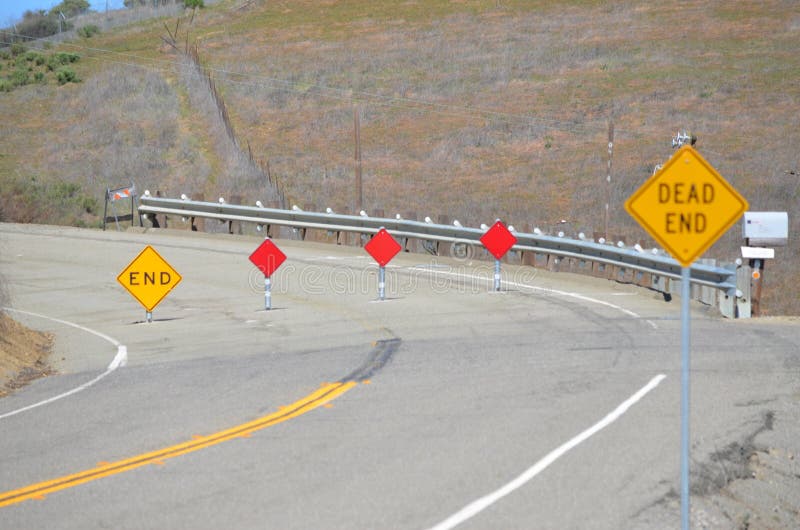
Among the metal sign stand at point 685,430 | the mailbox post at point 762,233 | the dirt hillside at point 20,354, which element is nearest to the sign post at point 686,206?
the metal sign stand at point 685,430

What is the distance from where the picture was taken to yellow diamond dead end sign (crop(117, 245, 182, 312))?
64.7 feet

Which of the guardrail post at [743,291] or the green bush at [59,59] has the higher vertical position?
the green bush at [59,59]

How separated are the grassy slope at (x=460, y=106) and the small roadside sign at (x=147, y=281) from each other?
1736cm

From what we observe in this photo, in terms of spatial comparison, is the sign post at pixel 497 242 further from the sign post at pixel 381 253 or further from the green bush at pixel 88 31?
the green bush at pixel 88 31

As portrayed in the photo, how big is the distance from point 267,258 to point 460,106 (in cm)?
4416

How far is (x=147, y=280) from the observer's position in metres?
19.8

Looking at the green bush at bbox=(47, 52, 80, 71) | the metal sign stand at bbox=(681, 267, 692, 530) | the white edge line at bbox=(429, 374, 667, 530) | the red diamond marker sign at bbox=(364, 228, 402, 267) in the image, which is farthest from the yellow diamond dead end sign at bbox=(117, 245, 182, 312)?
the green bush at bbox=(47, 52, 80, 71)

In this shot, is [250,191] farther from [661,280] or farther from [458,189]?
[661,280]

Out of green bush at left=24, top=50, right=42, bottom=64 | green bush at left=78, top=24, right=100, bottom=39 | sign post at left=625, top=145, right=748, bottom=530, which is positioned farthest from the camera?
green bush at left=78, top=24, right=100, bottom=39

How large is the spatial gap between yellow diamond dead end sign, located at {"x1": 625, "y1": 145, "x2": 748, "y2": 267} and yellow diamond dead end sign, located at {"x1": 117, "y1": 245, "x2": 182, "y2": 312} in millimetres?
12652

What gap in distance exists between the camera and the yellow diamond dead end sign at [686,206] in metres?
8.37

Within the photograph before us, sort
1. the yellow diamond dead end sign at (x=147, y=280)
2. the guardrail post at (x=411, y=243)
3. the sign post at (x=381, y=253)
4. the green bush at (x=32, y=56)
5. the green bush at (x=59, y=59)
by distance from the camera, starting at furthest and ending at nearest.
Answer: the green bush at (x=32, y=56), the green bush at (x=59, y=59), the guardrail post at (x=411, y=243), the sign post at (x=381, y=253), the yellow diamond dead end sign at (x=147, y=280)

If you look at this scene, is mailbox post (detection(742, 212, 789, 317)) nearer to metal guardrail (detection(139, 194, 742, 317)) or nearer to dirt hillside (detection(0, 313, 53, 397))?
metal guardrail (detection(139, 194, 742, 317))

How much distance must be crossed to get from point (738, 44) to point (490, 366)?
58.8 meters
